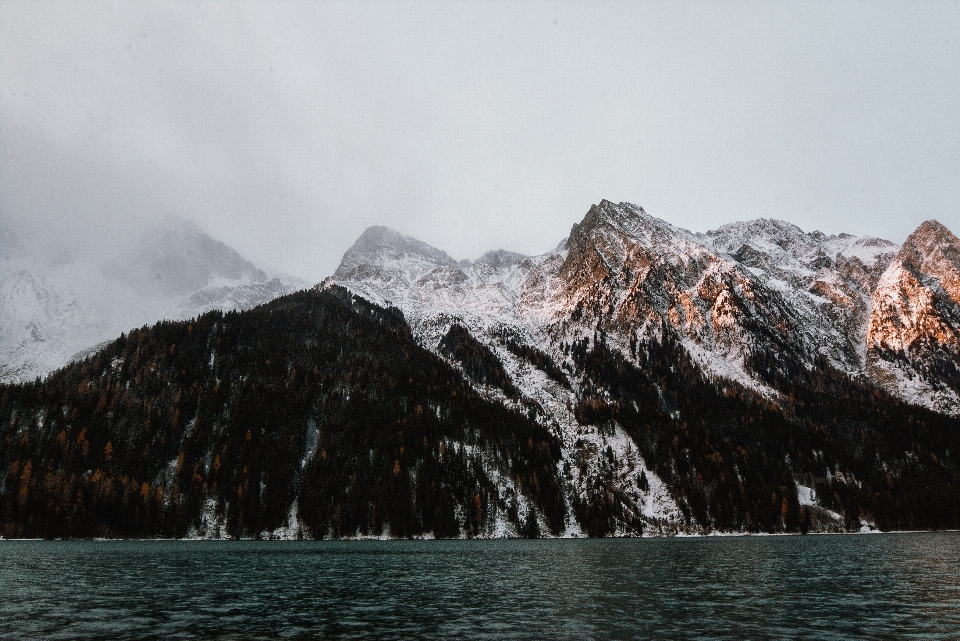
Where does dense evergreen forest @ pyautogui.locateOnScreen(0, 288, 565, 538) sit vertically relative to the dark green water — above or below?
above

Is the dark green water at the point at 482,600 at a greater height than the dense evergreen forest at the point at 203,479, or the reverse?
the dense evergreen forest at the point at 203,479

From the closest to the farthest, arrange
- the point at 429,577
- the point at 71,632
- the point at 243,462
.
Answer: the point at 71,632 → the point at 429,577 → the point at 243,462

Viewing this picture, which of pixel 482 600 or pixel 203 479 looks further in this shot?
pixel 203 479

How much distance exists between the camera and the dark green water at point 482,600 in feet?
102

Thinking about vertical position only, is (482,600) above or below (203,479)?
below

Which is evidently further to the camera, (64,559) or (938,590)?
(64,559)

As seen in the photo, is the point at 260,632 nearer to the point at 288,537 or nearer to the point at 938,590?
the point at 938,590

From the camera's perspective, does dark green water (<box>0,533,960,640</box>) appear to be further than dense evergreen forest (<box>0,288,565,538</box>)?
No

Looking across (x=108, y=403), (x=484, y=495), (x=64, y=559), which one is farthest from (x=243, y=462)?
(x=64, y=559)

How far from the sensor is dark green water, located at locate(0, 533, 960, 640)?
102ft

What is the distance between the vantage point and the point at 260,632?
1215 inches

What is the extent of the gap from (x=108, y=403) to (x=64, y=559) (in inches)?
5131

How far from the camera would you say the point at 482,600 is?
145ft

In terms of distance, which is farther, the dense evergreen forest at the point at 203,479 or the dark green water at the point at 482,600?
the dense evergreen forest at the point at 203,479
